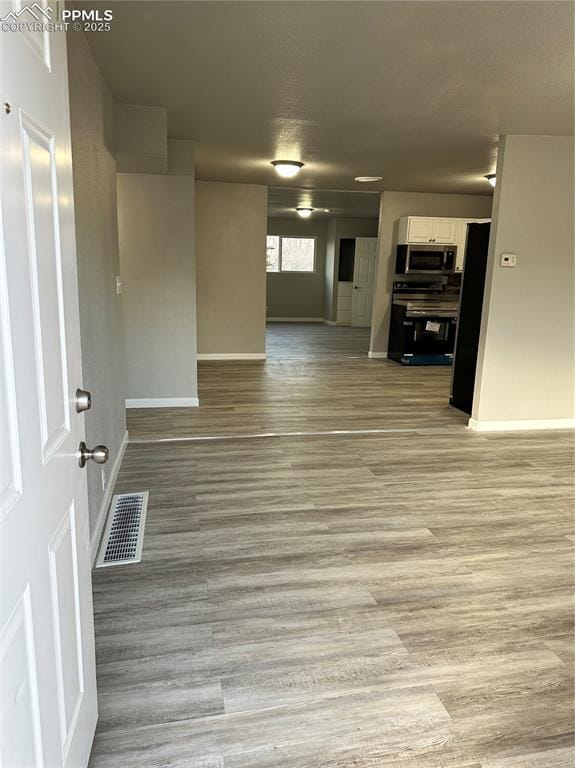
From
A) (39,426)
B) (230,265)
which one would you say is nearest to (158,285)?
(230,265)

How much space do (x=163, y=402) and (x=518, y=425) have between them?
337 centimetres

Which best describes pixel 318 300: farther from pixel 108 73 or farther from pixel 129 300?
pixel 108 73

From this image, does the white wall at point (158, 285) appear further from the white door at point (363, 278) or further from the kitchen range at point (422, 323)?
the white door at point (363, 278)

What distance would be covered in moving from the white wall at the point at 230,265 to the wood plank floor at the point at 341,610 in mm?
3621

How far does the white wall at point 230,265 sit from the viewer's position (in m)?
7.30

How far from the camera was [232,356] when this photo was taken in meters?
7.86

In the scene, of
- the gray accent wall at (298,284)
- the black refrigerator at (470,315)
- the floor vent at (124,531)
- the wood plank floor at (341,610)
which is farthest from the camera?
the gray accent wall at (298,284)

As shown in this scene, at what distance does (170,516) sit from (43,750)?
1961 millimetres

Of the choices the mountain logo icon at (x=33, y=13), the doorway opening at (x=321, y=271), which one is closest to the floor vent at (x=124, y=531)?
the mountain logo icon at (x=33, y=13)

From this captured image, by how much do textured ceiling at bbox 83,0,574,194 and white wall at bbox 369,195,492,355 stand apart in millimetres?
2945

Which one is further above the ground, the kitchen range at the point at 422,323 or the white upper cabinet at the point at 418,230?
the white upper cabinet at the point at 418,230

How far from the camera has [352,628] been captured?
2.12 metres

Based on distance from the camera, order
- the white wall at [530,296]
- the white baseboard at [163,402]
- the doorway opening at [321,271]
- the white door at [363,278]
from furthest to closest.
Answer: the white door at [363,278]
the doorway opening at [321,271]
the white baseboard at [163,402]
the white wall at [530,296]

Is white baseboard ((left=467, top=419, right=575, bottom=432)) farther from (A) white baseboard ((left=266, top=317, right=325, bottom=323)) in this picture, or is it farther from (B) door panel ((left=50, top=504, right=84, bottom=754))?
(A) white baseboard ((left=266, top=317, right=325, bottom=323))
